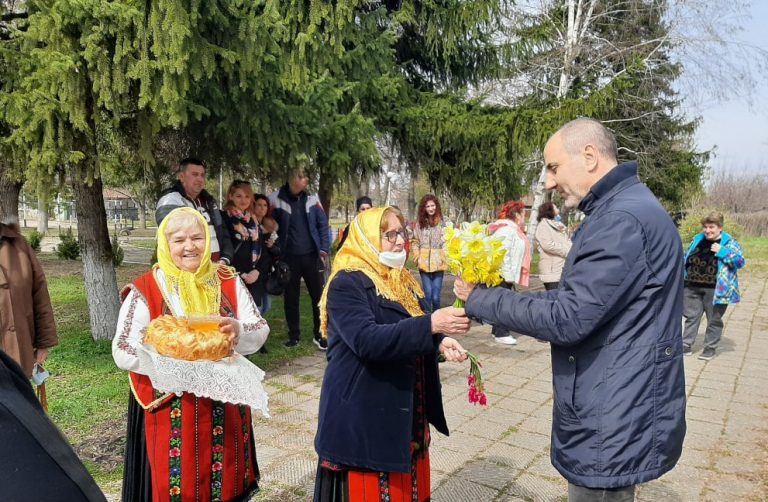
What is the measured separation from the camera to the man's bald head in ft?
Result: 6.44

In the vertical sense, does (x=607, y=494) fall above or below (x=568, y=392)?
below

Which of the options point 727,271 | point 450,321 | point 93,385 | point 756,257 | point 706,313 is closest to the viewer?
point 450,321

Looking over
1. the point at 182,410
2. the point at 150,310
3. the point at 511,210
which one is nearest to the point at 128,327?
the point at 150,310

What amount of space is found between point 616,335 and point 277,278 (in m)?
5.02

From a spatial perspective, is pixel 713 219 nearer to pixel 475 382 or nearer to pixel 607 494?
pixel 475 382

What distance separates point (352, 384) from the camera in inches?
89.4

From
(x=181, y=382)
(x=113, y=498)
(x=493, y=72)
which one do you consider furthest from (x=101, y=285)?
(x=493, y=72)

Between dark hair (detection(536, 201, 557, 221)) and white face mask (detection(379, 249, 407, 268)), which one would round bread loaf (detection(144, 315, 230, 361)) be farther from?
dark hair (detection(536, 201, 557, 221))

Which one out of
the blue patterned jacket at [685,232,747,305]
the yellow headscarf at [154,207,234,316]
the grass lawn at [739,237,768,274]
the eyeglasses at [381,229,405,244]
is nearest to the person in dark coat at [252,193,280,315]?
the yellow headscarf at [154,207,234,316]

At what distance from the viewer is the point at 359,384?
89.1 inches

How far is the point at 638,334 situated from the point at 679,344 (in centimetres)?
20

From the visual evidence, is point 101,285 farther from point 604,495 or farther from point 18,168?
point 604,495

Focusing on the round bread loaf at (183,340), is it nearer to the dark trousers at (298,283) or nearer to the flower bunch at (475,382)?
the flower bunch at (475,382)

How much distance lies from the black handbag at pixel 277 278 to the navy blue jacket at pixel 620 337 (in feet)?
15.5
